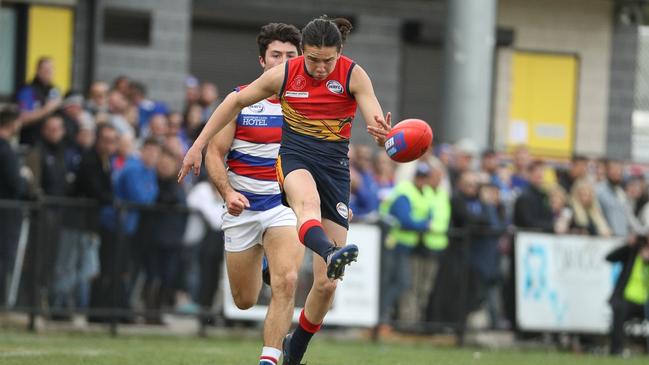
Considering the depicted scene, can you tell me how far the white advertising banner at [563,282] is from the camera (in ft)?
55.7

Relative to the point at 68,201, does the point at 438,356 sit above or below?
below

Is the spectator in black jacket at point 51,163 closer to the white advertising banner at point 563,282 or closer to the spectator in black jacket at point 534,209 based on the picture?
the white advertising banner at point 563,282

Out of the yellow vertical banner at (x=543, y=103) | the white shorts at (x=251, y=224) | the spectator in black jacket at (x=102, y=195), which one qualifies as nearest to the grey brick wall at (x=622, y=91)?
the yellow vertical banner at (x=543, y=103)

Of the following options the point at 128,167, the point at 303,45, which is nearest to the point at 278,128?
the point at 303,45

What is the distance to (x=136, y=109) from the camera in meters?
17.4

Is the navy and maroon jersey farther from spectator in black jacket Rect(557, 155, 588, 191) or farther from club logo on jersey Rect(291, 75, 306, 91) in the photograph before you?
spectator in black jacket Rect(557, 155, 588, 191)

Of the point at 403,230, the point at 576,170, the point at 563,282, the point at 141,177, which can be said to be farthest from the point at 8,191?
the point at 576,170

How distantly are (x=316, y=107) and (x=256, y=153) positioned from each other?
3.08 ft

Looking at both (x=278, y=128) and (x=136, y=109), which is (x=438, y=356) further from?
(x=136, y=109)

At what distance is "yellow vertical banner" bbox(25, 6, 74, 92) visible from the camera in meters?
20.6

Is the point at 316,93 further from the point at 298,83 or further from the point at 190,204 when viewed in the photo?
the point at 190,204

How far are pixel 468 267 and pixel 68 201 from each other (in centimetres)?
482

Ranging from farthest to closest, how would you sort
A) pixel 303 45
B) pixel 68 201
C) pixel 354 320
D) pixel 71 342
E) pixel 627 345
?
pixel 627 345, pixel 354 320, pixel 68 201, pixel 71 342, pixel 303 45

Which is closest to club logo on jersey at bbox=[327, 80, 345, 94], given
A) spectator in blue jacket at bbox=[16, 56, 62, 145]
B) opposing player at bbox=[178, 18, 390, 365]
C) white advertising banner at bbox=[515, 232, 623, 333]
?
opposing player at bbox=[178, 18, 390, 365]
